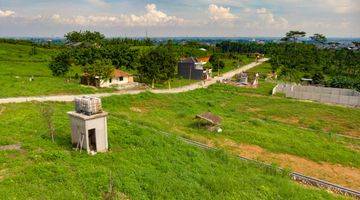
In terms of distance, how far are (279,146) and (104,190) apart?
1380cm

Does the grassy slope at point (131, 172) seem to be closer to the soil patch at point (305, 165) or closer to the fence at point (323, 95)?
the soil patch at point (305, 165)

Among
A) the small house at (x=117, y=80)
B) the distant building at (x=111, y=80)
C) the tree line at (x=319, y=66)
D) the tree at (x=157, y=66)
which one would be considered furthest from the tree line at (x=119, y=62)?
the tree line at (x=319, y=66)

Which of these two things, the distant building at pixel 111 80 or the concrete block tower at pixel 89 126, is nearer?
the concrete block tower at pixel 89 126

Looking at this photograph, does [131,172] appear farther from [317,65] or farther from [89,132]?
[317,65]

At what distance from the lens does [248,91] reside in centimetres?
5306

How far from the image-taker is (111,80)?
162 feet

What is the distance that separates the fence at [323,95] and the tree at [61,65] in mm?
33617

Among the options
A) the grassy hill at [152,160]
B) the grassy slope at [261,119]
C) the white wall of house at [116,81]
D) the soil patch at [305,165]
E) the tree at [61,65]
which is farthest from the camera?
the tree at [61,65]

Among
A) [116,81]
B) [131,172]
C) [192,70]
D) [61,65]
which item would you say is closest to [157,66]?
[116,81]

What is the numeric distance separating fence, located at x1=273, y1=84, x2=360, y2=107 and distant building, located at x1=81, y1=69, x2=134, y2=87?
23.5 metres

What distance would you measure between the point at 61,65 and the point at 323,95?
40129 millimetres

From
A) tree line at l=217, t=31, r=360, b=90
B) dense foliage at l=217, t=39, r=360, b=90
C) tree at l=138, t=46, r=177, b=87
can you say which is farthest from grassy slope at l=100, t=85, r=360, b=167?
dense foliage at l=217, t=39, r=360, b=90

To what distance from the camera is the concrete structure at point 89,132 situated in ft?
53.4

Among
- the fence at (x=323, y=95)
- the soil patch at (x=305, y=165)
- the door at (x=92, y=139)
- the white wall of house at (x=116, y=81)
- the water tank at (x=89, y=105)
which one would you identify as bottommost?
the fence at (x=323, y=95)
